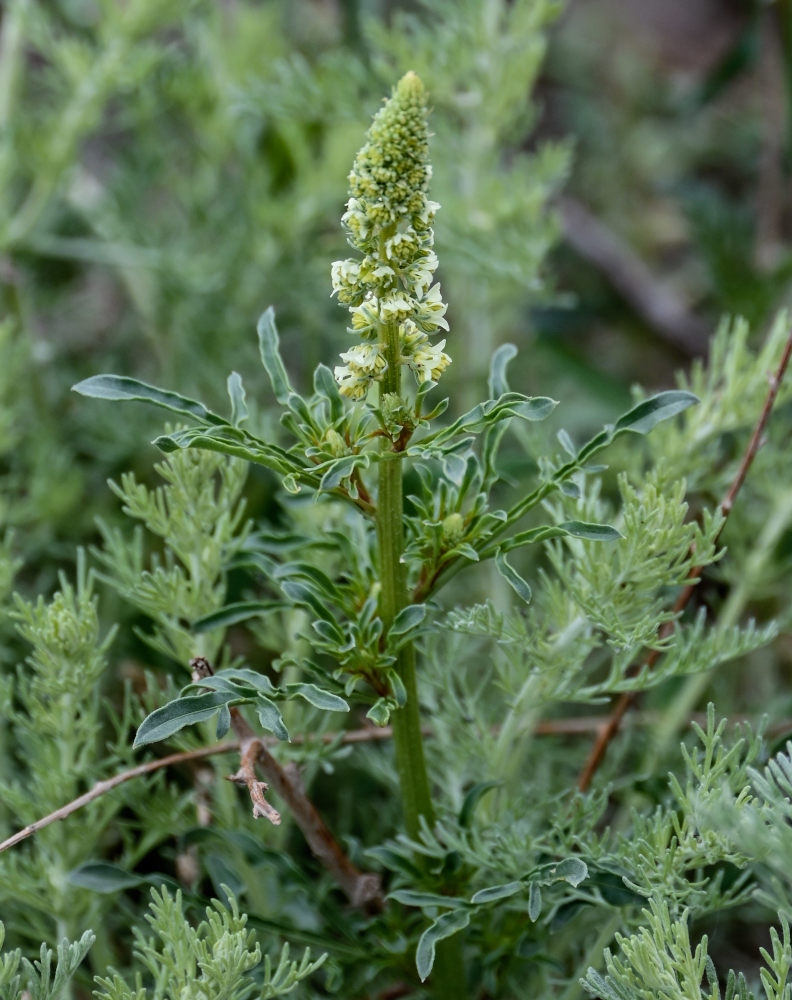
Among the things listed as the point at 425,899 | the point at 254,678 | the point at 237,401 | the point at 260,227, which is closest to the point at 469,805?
the point at 425,899

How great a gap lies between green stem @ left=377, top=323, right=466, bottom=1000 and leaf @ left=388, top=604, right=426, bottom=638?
0.08ft

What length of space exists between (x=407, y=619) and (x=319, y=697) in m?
0.06

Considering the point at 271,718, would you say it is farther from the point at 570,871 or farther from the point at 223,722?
the point at 570,871

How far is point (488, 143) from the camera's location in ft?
3.62

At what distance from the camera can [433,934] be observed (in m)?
0.54

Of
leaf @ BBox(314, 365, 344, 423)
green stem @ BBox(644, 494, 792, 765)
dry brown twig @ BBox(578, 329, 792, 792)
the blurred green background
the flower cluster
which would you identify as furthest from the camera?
the blurred green background

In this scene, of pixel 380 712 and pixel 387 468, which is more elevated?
pixel 387 468

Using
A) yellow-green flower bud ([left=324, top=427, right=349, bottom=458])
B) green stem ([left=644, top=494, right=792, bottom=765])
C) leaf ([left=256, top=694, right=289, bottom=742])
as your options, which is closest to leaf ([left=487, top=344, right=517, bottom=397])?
yellow-green flower bud ([left=324, top=427, right=349, bottom=458])

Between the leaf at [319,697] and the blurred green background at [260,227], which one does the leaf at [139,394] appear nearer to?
the leaf at [319,697]

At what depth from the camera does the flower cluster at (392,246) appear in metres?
→ 0.47

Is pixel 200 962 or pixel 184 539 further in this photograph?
pixel 184 539

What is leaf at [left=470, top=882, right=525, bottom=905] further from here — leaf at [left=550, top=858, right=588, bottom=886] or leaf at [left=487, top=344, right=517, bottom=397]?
leaf at [left=487, top=344, right=517, bottom=397]

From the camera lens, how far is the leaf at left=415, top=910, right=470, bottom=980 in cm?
53

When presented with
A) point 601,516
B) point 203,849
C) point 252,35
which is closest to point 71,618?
point 203,849
